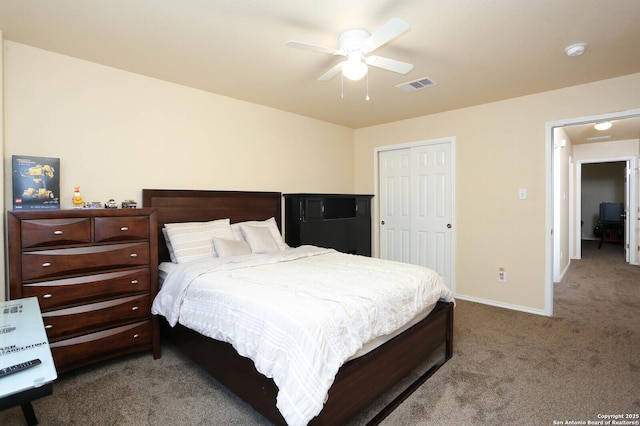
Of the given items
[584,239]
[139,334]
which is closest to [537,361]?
[139,334]

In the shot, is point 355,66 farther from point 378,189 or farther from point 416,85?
point 378,189

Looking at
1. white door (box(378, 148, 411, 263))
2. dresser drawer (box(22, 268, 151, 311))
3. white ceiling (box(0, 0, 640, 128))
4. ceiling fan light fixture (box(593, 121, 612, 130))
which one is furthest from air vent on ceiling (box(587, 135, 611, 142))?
dresser drawer (box(22, 268, 151, 311))

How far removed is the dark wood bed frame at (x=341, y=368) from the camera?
5.69 ft

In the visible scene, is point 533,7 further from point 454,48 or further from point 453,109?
point 453,109

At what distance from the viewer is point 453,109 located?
4.22 meters

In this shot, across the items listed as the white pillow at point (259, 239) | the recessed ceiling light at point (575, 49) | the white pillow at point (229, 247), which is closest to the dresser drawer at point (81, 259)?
the white pillow at point (229, 247)

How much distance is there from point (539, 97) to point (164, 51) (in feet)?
12.3

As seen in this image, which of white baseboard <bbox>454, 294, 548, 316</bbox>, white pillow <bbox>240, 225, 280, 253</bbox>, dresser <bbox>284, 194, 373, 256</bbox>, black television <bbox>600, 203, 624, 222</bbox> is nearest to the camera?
white pillow <bbox>240, 225, 280, 253</bbox>

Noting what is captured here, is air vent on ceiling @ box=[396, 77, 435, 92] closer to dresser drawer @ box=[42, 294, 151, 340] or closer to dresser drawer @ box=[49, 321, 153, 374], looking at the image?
dresser drawer @ box=[42, 294, 151, 340]

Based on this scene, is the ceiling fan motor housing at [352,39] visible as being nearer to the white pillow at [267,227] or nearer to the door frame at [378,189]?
the white pillow at [267,227]

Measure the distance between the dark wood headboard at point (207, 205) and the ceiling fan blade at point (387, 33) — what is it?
2.17m

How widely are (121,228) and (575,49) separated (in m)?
Answer: 3.71

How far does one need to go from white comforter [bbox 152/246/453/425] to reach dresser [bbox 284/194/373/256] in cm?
117

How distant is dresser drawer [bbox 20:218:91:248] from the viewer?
2168 millimetres
